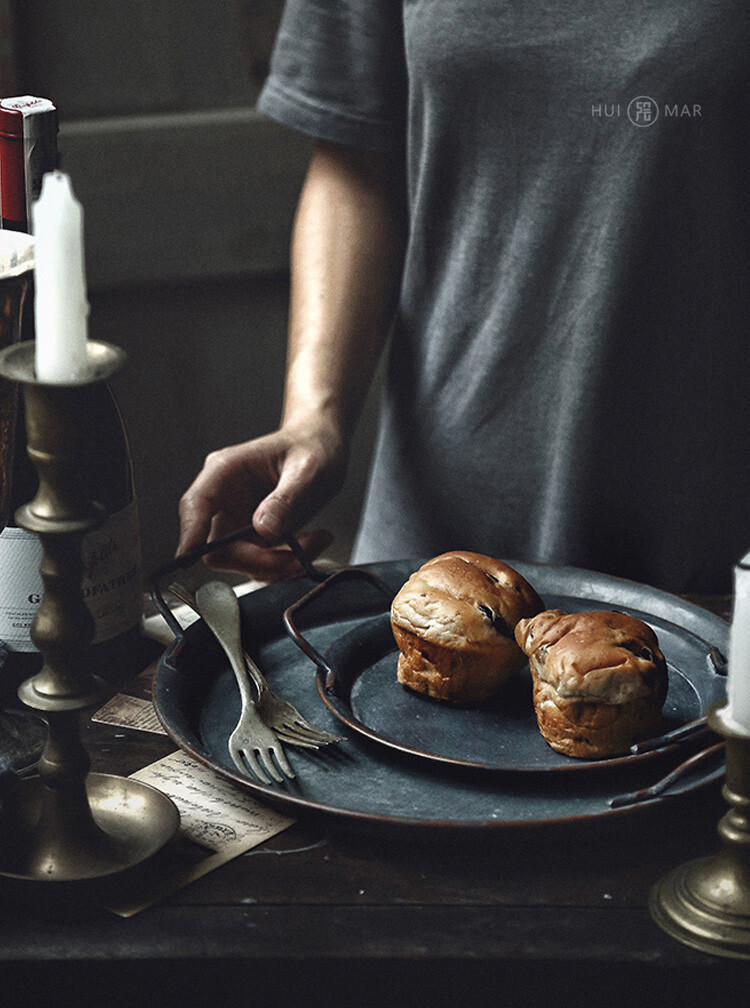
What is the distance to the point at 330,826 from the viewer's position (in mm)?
645

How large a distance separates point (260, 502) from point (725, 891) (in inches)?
23.6

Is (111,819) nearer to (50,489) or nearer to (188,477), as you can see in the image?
(50,489)

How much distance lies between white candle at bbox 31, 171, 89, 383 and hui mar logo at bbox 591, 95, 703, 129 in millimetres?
802

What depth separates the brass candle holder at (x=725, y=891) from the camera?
0.55 m

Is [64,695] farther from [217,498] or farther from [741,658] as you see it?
[217,498]

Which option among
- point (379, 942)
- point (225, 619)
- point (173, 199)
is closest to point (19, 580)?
point (225, 619)

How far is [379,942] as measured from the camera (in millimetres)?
571

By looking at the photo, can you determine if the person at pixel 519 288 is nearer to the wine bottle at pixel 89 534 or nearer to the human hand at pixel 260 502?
the human hand at pixel 260 502

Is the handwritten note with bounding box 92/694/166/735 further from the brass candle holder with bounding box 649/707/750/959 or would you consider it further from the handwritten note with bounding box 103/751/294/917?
the brass candle holder with bounding box 649/707/750/959

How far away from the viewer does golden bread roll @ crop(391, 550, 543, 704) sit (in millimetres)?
772

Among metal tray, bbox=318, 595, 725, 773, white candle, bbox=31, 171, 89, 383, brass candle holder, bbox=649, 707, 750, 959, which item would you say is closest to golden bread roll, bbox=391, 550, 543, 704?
metal tray, bbox=318, 595, 725, 773

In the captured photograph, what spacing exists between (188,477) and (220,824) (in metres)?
2.49

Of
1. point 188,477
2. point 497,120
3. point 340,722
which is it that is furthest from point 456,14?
point 188,477

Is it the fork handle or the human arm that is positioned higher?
the human arm
